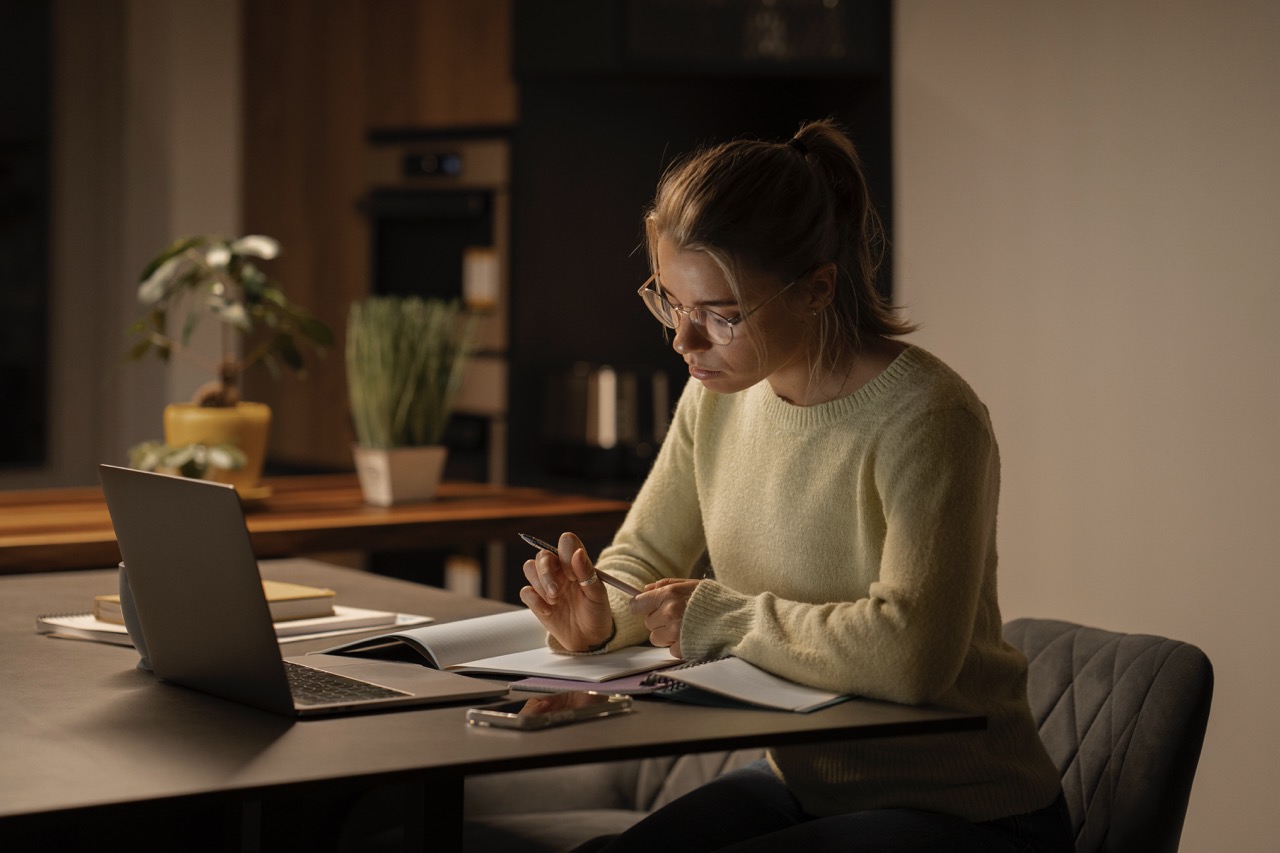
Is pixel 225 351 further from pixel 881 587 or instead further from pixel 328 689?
pixel 881 587

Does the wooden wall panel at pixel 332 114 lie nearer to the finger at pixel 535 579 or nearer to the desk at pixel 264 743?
the finger at pixel 535 579

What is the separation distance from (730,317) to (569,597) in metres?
0.35

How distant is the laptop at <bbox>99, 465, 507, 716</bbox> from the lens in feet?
4.33

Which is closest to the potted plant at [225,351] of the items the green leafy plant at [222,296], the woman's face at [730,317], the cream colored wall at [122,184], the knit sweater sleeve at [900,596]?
the green leafy plant at [222,296]

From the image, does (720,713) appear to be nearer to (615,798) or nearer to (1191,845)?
(615,798)

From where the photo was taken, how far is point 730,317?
1.56 meters

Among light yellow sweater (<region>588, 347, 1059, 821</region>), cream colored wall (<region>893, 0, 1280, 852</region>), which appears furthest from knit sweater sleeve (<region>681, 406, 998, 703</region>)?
cream colored wall (<region>893, 0, 1280, 852</region>)

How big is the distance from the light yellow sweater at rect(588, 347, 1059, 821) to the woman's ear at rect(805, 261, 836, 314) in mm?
99

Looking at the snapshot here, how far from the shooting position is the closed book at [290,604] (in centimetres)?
180

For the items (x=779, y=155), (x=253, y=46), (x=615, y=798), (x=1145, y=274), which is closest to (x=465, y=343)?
(x=615, y=798)

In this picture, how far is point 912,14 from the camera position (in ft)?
11.7

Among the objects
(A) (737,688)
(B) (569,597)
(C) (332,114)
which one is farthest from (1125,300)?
(C) (332,114)

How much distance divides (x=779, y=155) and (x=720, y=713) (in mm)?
584

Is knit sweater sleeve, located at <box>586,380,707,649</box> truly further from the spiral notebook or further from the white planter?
the white planter
